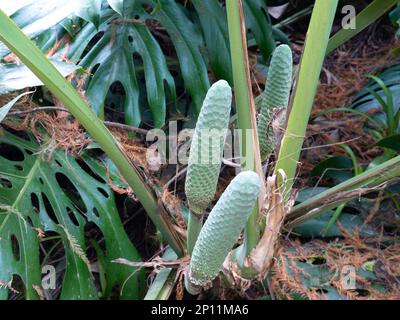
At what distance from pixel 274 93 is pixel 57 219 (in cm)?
46

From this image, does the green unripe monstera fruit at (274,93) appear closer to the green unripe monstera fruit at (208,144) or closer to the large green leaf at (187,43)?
the green unripe monstera fruit at (208,144)

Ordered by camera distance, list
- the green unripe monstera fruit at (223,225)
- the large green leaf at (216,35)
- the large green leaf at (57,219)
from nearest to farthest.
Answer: the green unripe monstera fruit at (223,225) < the large green leaf at (57,219) < the large green leaf at (216,35)

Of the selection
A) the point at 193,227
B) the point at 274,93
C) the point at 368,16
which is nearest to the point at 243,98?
the point at 274,93

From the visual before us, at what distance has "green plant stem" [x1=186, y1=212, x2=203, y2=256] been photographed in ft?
2.22

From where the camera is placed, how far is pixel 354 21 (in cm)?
97

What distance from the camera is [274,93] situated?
2.30ft

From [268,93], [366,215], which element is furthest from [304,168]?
[268,93]

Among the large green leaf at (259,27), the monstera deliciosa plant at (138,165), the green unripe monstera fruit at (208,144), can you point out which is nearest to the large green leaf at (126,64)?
the monstera deliciosa plant at (138,165)

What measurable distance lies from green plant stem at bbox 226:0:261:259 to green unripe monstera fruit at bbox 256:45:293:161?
35 millimetres

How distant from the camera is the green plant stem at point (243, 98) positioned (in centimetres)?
65

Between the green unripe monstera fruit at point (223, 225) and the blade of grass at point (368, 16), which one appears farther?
the blade of grass at point (368, 16)

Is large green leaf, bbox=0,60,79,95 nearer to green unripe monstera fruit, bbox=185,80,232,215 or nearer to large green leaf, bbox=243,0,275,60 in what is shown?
→ green unripe monstera fruit, bbox=185,80,232,215
